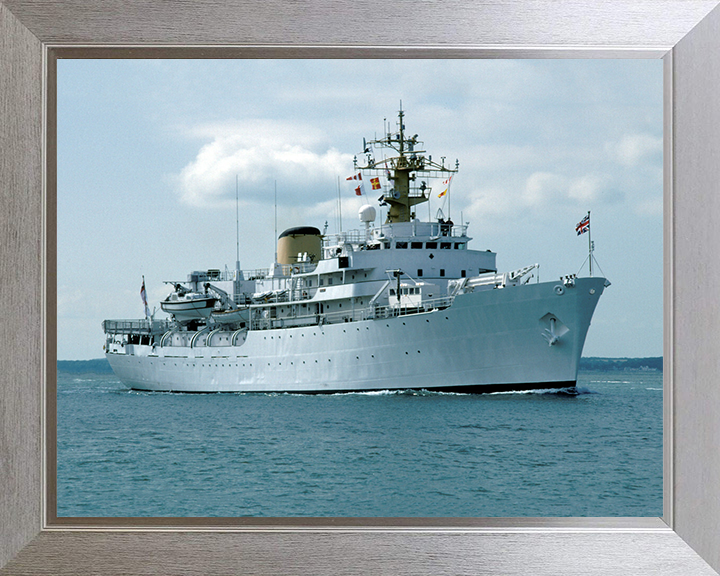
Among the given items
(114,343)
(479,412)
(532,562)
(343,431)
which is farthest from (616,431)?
(114,343)

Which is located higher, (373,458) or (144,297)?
(144,297)

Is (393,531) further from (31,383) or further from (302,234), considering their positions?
(302,234)

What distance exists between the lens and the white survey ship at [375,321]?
13.8m

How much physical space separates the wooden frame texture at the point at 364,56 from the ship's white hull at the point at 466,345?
10.7 metres

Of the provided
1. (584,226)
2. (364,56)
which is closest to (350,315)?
(584,226)

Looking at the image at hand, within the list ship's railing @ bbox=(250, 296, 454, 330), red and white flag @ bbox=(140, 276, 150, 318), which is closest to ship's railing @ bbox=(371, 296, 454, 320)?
ship's railing @ bbox=(250, 296, 454, 330)

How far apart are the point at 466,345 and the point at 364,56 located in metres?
11.3

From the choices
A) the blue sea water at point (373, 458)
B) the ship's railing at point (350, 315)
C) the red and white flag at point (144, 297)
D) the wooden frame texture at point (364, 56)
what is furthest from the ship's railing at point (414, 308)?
the wooden frame texture at point (364, 56)

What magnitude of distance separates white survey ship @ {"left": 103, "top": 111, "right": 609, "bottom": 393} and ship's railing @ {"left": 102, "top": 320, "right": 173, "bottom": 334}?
0.12 ft

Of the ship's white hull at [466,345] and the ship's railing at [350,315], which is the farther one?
the ship's railing at [350,315]

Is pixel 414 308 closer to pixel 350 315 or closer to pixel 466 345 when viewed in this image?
pixel 466 345

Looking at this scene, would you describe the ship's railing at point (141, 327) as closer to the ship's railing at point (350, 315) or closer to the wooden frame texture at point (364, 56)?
the ship's railing at point (350, 315)

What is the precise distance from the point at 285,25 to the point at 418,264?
1334 cm

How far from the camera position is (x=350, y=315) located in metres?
16.1
